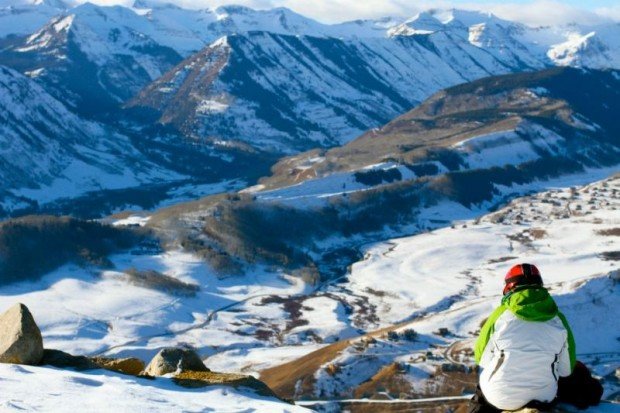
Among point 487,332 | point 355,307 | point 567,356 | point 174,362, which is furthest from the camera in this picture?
point 355,307

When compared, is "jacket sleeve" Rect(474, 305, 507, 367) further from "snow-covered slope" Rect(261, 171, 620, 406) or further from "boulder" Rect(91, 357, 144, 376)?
"snow-covered slope" Rect(261, 171, 620, 406)

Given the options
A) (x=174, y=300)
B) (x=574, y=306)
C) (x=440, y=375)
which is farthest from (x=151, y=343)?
(x=574, y=306)

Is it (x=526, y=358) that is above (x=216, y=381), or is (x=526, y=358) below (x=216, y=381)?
above

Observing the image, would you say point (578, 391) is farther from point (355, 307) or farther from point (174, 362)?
point (355, 307)

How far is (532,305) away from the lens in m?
17.4

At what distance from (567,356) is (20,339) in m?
17.0

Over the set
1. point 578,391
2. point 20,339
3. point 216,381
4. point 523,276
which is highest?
point 523,276

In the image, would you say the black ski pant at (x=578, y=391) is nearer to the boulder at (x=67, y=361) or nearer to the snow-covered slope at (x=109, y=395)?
the snow-covered slope at (x=109, y=395)

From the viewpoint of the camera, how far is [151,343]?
13162cm

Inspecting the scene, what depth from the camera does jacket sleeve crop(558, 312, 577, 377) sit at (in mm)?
17875

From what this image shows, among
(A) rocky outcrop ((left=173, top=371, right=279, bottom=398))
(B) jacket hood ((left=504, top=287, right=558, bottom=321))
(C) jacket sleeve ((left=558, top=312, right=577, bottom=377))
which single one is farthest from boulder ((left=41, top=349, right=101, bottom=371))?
(C) jacket sleeve ((left=558, top=312, right=577, bottom=377))

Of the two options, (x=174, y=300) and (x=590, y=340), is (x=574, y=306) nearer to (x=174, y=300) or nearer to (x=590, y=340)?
(x=590, y=340)

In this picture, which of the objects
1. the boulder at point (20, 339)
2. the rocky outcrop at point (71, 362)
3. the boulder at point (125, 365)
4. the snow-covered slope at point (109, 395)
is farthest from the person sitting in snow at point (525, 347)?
the boulder at point (125, 365)

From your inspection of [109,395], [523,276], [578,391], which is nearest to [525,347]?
[523,276]
